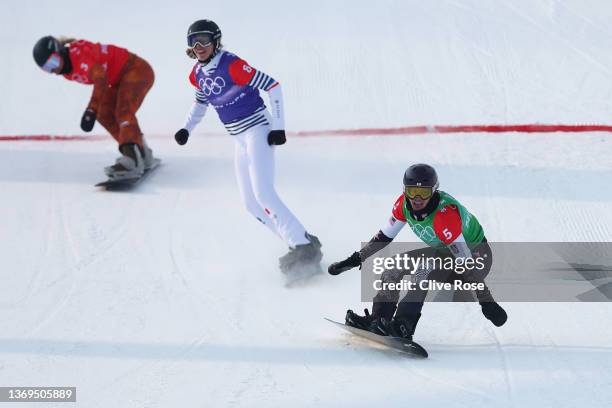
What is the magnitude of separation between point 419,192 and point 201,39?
7.62 feet

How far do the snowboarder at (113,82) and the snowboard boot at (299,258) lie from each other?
2276 mm

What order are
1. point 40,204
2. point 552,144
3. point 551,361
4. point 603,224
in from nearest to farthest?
point 551,361 < point 603,224 < point 40,204 < point 552,144

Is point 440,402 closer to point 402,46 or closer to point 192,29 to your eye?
point 192,29

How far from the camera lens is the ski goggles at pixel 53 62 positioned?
8.32m

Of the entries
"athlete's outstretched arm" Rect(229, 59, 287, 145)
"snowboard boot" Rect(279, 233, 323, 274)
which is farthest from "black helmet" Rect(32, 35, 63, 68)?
"snowboard boot" Rect(279, 233, 323, 274)

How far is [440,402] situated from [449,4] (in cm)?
885

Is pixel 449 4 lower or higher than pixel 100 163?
higher

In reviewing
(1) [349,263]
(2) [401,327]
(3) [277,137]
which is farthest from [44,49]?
(2) [401,327]

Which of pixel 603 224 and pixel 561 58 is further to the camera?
pixel 561 58

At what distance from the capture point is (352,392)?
5609mm

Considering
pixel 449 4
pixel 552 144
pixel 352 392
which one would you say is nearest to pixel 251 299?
pixel 352 392

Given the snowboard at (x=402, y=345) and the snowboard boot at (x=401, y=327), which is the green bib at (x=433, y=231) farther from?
the snowboard at (x=402, y=345)

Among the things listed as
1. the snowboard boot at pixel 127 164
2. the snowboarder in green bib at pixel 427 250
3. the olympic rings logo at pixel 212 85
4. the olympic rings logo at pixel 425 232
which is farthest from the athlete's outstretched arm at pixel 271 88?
the snowboard boot at pixel 127 164

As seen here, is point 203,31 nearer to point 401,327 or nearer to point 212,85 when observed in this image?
point 212,85
